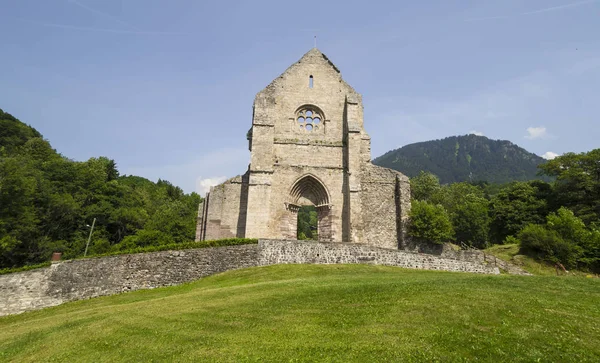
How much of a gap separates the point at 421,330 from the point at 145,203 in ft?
166

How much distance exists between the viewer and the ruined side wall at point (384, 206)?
23172mm

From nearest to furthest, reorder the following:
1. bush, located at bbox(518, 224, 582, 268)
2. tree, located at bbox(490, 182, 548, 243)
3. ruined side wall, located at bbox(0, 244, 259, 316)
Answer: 1. ruined side wall, located at bbox(0, 244, 259, 316)
2. bush, located at bbox(518, 224, 582, 268)
3. tree, located at bbox(490, 182, 548, 243)

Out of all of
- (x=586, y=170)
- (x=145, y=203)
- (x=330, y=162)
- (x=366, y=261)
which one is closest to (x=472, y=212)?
(x=586, y=170)

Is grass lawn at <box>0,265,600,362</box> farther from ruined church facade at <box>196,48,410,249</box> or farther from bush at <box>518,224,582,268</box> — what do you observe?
bush at <box>518,224,582,268</box>

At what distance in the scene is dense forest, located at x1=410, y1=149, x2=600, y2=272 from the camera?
2173 centimetres

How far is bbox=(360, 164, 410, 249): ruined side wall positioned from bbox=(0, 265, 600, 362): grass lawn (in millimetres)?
10993

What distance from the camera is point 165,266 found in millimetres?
17672

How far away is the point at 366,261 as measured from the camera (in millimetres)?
17656

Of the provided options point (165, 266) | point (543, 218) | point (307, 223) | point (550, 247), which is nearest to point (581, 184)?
point (543, 218)

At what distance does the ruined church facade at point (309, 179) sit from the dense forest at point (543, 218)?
2514 mm

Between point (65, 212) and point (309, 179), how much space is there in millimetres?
28516

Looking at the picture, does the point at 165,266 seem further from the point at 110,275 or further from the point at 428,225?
the point at 428,225

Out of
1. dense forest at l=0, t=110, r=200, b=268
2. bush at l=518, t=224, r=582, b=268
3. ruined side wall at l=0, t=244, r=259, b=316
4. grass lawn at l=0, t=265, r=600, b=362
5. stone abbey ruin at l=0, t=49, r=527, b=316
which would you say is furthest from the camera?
dense forest at l=0, t=110, r=200, b=268

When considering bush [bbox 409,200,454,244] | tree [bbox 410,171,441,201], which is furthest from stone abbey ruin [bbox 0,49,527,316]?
tree [bbox 410,171,441,201]
